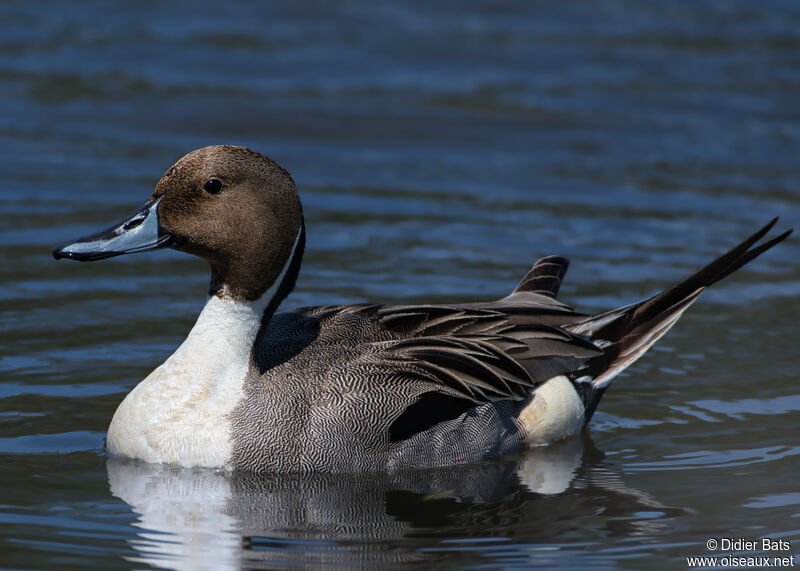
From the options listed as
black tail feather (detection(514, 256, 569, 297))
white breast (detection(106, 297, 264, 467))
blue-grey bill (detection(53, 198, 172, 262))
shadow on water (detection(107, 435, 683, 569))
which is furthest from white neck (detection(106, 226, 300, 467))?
black tail feather (detection(514, 256, 569, 297))

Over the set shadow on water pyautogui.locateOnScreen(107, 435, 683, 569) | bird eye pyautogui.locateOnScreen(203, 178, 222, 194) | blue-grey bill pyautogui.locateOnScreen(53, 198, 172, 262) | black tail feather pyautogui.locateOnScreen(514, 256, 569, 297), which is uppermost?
bird eye pyautogui.locateOnScreen(203, 178, 222, 194)

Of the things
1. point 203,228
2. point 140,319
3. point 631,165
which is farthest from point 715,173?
point 203,228

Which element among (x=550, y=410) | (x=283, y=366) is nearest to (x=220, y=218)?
(x=283, y=366)

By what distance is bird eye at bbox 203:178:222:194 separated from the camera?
661 cm

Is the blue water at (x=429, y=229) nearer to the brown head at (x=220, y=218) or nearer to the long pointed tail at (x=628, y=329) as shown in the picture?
the long pointed tail at (x=628, y=329)

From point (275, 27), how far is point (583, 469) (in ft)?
34.7

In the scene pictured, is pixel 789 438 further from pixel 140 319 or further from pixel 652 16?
pixel 652 16

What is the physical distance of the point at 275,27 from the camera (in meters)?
16.4

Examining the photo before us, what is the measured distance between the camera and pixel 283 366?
22.3 feet

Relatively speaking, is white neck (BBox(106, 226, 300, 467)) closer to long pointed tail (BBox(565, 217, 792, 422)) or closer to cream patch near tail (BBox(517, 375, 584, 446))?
cream patch near tail (BBox(517, 375, 584, 446))

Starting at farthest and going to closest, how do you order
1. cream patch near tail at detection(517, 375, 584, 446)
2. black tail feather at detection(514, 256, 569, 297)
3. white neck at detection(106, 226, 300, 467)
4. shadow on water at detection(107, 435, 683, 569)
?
black tail feather at detection(514, 256, 569, 297) < cream patch near tail at detection(517, 375, 584, 446) < white neck at detection(106, 226, 300, 467) < shadow on water at detection(107, 435, 683, 569)

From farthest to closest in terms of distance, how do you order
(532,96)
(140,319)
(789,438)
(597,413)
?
1. (532,96)
2. (140,319)
3. (597,413)
4. (789,438)

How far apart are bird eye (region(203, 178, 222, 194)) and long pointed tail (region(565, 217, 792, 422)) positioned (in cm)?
215

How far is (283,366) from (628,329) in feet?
6.59
